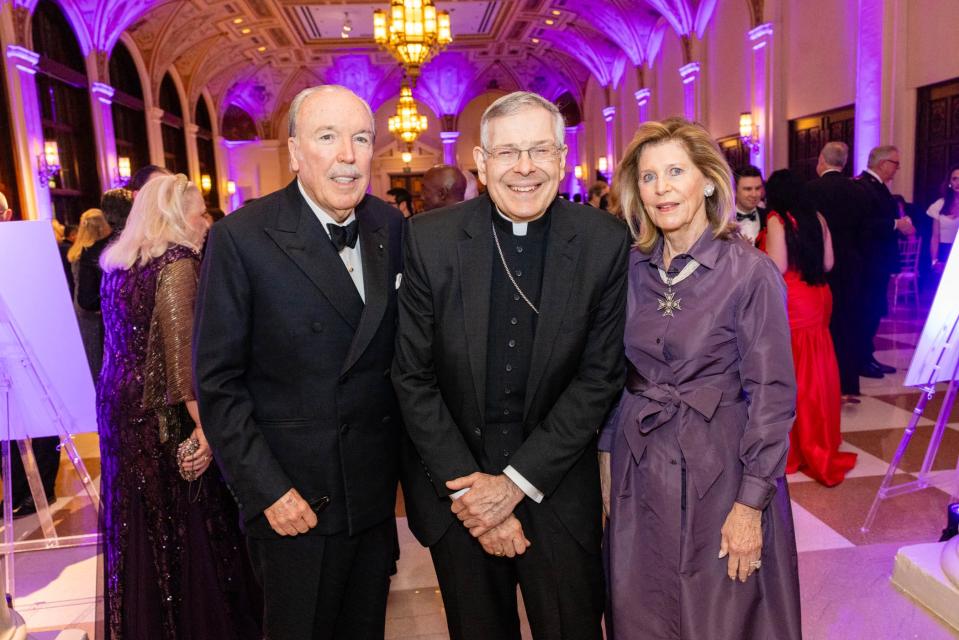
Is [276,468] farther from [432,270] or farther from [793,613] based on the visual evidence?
[793,613]

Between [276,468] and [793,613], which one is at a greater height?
[276,468]

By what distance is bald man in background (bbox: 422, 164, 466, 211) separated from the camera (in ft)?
13.0

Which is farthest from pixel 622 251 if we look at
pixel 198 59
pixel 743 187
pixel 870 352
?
pixel 198 59

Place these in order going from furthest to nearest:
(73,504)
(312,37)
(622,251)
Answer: (312,37)
(73,504)
(622,251)

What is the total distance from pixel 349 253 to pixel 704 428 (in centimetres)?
106

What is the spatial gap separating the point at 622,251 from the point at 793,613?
3.51ft

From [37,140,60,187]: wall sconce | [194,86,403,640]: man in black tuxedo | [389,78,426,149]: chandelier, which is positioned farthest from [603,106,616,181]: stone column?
[194,86,403,640]: man in black tuxedo

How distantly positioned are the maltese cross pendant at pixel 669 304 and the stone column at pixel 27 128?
11343 mm

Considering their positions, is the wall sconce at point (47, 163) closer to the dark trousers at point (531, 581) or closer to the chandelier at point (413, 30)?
the chandelier at point (413, 30)

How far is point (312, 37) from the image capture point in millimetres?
18500

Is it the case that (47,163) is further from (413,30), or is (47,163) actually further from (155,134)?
(413,30)

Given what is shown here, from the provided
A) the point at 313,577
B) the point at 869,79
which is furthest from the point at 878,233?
the point at 313,577

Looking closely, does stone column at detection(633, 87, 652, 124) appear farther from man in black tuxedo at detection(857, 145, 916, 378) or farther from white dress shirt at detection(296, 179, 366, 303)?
white dress shirt at detection(296, 179, 366, 303)

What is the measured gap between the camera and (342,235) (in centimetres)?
185
